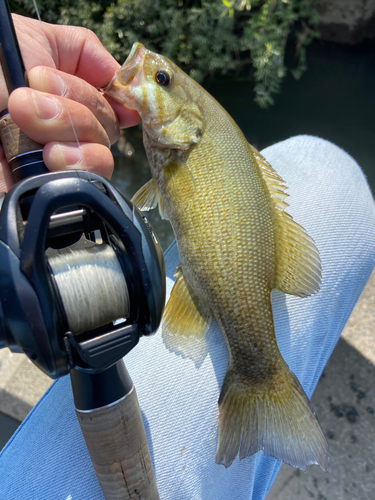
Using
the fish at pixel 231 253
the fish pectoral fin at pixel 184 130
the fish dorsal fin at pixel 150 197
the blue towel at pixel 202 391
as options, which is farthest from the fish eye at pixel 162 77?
the blue towel at pixel 202 391

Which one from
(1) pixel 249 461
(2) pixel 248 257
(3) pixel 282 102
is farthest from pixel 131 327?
(3) pixel 282 102

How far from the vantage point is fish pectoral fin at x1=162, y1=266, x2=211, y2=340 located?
1.10 m

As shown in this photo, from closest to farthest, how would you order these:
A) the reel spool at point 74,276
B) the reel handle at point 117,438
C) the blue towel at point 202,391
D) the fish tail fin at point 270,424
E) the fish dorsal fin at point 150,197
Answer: the reel spool at point 74,276 → the reel handle at point 117,438 → the fish tail fin at point 270,424 → the blue towel at point 202,391 → the fish dorsal fin at point 150,197

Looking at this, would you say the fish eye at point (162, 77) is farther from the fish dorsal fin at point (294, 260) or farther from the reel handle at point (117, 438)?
the reel handle at point (117, 438)

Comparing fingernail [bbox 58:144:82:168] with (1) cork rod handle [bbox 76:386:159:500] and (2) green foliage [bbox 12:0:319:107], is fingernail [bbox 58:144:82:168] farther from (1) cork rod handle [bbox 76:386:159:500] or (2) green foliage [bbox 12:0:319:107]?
(2) green foliage [bbox 12:0:319:107]

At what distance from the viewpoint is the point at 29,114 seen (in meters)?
0.80

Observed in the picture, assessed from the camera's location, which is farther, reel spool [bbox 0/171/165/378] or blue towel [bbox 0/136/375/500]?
blue towel [bbox 0/136/375/500]

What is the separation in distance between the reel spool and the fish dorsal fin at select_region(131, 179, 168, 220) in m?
0.61

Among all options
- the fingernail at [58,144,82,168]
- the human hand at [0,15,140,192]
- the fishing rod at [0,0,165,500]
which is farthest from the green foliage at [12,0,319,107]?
the fishing rod at [0,0,165,500]

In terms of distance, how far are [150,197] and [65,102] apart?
1.65ft

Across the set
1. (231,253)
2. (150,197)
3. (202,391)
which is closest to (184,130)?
(150,197)

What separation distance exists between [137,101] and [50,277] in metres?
0.76

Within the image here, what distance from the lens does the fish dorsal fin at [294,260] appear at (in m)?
1.04

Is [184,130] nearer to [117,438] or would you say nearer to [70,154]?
[70,154]
